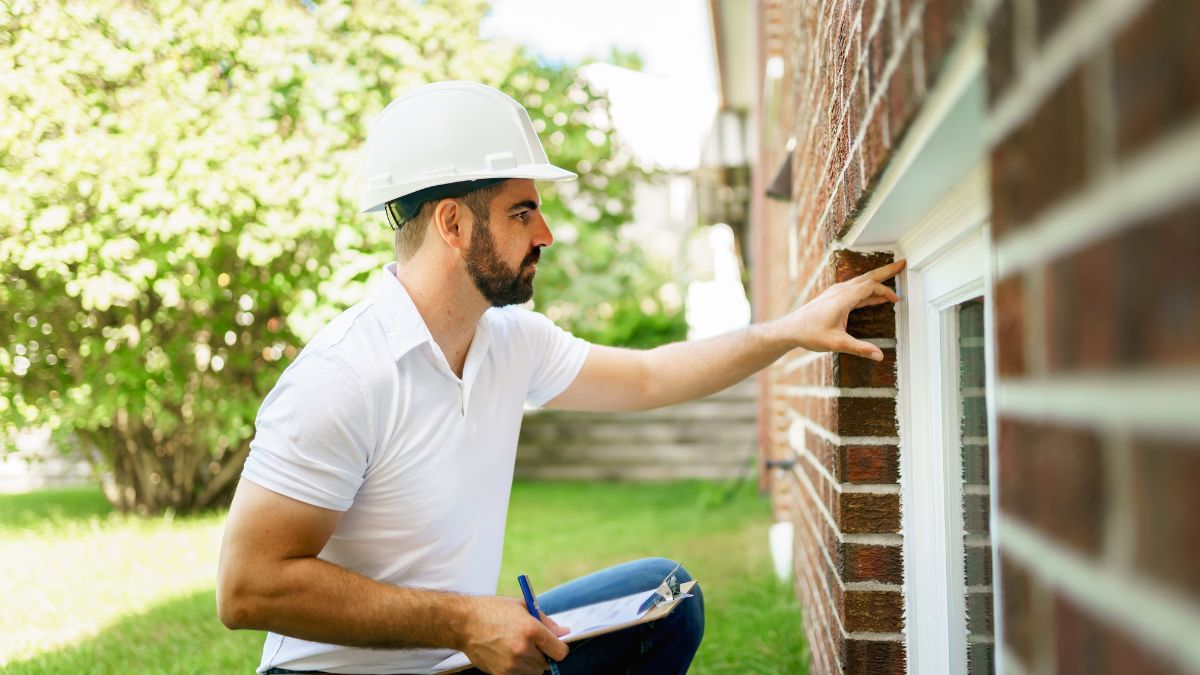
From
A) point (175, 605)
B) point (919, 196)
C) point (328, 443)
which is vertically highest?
point (919, 196)

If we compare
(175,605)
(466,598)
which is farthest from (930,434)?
(175,605)

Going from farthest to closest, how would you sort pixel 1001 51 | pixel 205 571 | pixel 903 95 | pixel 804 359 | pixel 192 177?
pixel 192 177 < pixel 205 571 < pixel 804 359 < pixel 903 95 < pixel 1001 51

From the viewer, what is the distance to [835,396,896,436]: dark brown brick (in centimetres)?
210

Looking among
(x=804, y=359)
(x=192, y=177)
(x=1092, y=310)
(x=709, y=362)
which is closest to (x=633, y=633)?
(x=709, y=362)

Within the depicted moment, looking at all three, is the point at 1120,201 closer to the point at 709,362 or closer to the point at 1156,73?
the point at 1156,73

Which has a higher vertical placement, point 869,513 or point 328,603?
point 869,513

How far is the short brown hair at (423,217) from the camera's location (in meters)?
2.48

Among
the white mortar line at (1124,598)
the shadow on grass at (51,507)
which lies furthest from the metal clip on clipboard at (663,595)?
the shadow on grass at (51,507)

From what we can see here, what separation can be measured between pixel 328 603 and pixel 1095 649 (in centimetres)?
165

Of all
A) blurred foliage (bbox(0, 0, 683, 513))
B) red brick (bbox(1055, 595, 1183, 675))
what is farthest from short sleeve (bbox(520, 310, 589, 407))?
blurred foliage (bbox(0, 0, 683, 513))

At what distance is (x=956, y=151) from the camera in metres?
1.30

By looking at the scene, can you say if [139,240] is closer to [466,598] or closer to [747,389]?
[466,598]

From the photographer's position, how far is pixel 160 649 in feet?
13.2

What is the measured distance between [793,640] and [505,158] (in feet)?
7.38
